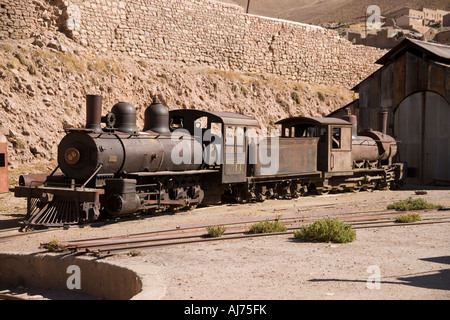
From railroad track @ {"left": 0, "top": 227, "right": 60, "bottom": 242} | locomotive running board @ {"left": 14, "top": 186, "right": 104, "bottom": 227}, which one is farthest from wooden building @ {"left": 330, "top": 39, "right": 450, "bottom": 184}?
railroad track @ {"left": 0, "top": 227, "right": 60, "bottom": 242}

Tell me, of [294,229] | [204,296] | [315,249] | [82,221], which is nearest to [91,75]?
[82,221]

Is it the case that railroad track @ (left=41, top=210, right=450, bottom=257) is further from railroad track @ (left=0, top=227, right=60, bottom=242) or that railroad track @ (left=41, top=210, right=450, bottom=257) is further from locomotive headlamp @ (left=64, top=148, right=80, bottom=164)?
locomotive headlamp @ (left=64, top=148, right=80, bottom=164)

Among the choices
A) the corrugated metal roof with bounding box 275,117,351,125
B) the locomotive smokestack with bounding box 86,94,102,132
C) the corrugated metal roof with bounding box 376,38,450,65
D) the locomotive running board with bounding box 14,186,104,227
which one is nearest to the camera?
the locomotive running board with bounding box 14,186,104,227

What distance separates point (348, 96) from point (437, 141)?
14.7 meters

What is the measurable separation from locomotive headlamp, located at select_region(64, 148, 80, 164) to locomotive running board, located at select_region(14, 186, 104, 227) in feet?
3.08

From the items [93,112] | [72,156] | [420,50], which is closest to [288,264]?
[72,156]

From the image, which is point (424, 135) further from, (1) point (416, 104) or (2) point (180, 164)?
(2) point (180, 164)

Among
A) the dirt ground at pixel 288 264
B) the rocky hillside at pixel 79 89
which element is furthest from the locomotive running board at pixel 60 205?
the rocky hillside at pixel 79 89

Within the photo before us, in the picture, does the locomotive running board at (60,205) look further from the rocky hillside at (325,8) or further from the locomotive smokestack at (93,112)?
the rocky hillside at (325,8)

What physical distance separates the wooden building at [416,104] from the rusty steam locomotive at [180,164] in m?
3.72

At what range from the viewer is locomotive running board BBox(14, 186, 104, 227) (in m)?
12.9

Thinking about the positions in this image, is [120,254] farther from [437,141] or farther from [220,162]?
[437,141]

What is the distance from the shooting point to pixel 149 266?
28.8 ft

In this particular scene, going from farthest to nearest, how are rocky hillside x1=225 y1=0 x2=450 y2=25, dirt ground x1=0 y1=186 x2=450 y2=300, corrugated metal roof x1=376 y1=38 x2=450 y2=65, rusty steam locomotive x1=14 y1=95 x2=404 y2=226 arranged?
rocky hillside x1=225 y1=0 x2=450 y2=25
corrugated metal roof x1=376 y1=38 x2=450 y2=65
rusty steam locomotive x1=14 y1=95 x2=404 y2=226
dirt ground x1=0 y1=186 x2=450 y2=300
